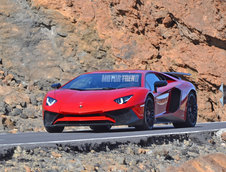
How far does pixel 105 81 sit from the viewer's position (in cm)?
1020

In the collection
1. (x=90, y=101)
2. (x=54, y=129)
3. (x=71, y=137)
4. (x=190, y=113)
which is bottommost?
(x=190, y=113)

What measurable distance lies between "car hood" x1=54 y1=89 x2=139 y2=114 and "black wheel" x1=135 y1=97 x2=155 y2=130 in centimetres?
47

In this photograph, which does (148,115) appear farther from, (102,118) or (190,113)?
(190,113)

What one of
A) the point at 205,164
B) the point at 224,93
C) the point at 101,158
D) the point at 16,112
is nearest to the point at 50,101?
the point at 101,158

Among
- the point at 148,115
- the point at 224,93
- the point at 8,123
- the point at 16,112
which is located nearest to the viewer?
the point at 148,115

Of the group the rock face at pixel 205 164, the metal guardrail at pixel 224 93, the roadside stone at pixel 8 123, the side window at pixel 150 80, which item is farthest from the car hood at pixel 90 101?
the metal guardrail at pixel 224 93

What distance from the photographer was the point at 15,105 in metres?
17.2

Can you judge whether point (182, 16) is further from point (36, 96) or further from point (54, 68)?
point (36, 96)

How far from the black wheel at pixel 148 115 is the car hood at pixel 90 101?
1.55ft

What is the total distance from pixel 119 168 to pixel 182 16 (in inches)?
706

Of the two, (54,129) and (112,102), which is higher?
(112,102)

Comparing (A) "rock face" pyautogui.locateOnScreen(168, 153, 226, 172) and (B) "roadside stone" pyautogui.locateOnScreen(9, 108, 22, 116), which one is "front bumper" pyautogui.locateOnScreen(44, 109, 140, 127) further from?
(B) "roadside stone" pyautogui.locateOnScreen(9, 108, 22, 116)

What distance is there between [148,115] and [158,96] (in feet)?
2.42

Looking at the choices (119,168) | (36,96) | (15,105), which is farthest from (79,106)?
(36,96)
